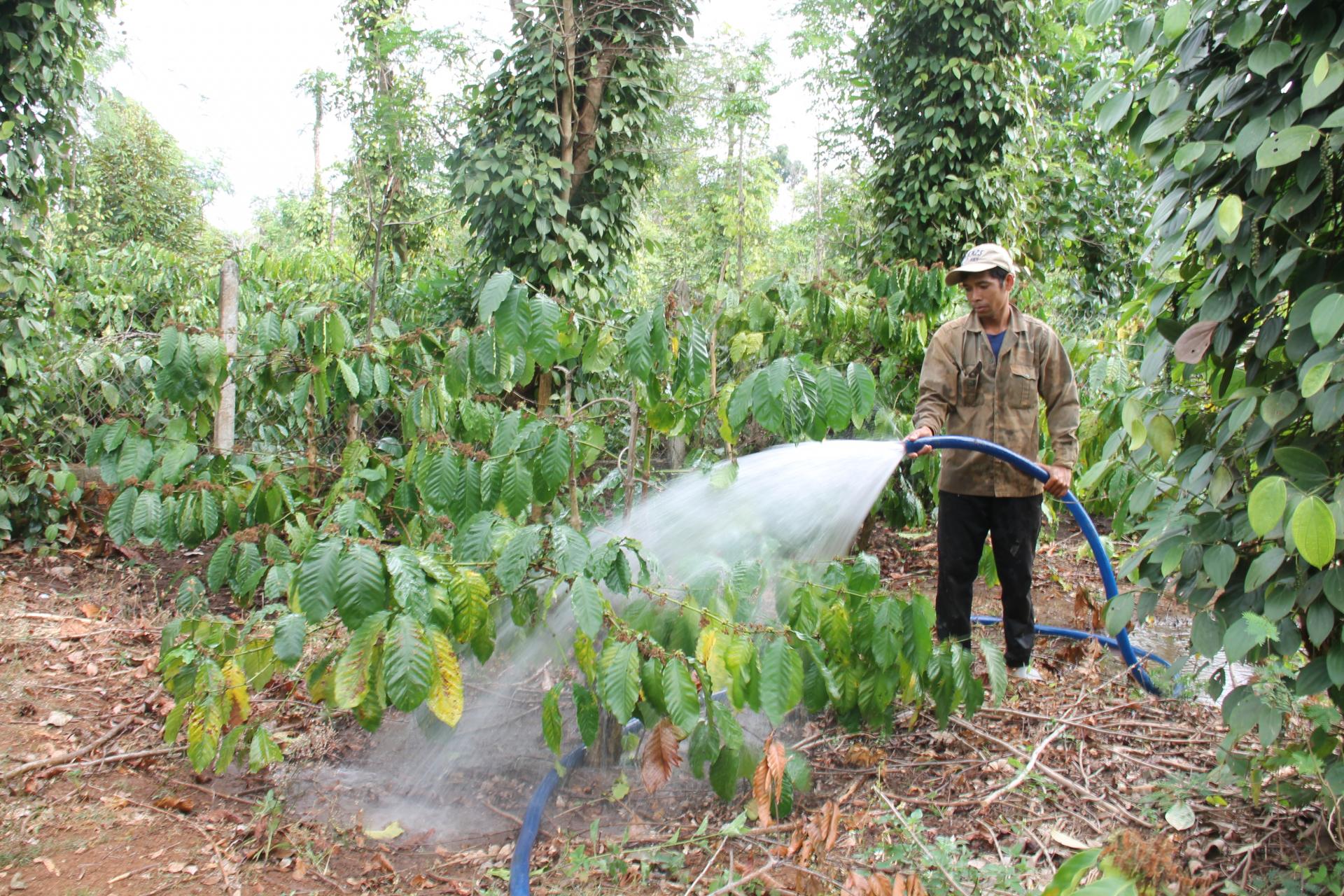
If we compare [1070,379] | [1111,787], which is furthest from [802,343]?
[1111,787]

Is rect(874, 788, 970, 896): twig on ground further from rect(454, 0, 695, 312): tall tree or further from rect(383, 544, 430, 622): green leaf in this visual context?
rect(454, 0, 695, 312): tall tree

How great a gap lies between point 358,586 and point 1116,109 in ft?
6.54

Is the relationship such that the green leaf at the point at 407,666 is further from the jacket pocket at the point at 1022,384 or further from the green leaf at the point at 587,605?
the jacket pocket at the point at 1022,384

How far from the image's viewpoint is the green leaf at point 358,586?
1725mm

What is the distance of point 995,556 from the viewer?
124 inches

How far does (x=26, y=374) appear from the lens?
14.9 feet

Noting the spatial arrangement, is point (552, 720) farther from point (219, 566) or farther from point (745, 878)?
point (219, 566)

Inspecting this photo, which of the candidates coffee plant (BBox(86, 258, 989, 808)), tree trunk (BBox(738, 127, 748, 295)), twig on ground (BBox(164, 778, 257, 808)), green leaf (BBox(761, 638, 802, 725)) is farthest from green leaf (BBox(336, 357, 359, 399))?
tree trunk (BBox(738, 127, 748, 295))

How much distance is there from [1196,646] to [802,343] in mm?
2358

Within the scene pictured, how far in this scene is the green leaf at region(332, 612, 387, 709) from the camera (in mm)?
1745

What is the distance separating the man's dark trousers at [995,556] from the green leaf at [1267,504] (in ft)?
4.56

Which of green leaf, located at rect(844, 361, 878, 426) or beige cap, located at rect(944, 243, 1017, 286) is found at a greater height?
beige cap, located at rect(944, 243, 1017, 286)

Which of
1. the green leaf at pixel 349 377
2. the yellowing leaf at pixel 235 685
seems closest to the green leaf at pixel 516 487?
the yellowing leaf at pixel 235 685

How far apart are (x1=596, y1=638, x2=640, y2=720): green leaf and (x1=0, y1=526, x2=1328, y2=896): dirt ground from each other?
58cm
